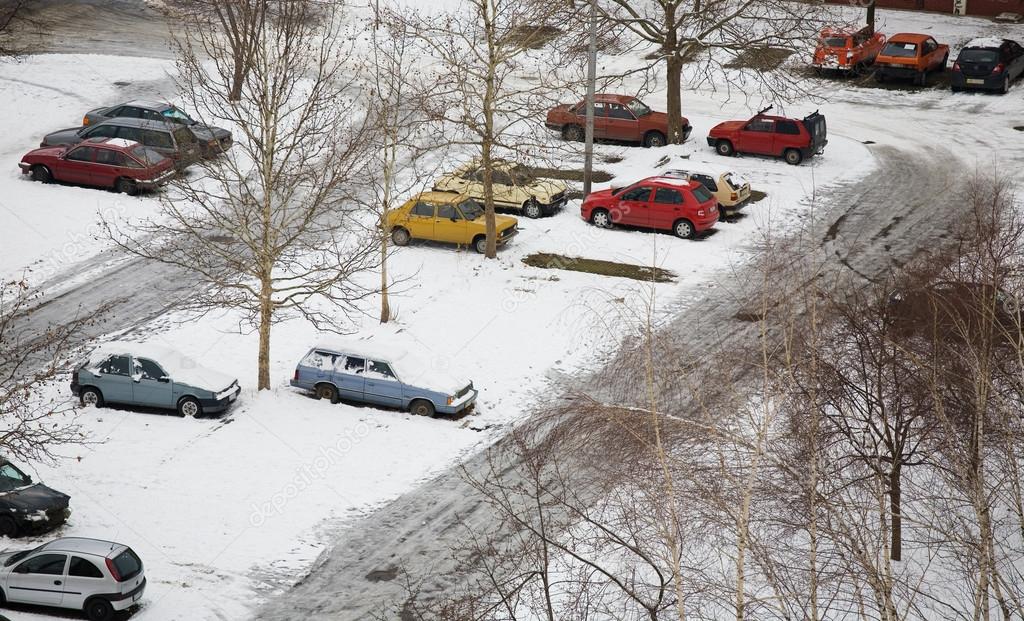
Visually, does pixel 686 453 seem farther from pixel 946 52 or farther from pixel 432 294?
pixel 946 52

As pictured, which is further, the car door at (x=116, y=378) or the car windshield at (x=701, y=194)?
the car windshield at (x=701, y=194)

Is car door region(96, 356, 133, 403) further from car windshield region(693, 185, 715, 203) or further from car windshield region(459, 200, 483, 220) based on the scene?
car windshield region(693, 185, 715, 203)

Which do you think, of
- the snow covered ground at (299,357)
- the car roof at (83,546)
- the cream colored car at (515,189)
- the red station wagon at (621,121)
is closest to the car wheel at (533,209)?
the cream colored car at (515,189)

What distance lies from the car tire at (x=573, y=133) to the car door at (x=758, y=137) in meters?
5.21

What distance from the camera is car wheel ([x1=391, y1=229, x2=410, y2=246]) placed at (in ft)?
103

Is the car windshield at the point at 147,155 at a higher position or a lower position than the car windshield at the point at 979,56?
lower

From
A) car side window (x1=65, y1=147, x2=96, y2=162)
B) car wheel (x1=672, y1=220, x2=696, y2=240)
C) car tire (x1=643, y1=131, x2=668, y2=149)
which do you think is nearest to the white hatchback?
car wheel (x1=672, y1=220, x2=696, y2=240)

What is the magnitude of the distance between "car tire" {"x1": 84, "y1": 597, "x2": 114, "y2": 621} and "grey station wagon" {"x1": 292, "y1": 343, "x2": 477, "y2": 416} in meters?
7.35

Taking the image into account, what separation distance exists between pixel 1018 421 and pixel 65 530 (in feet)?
50.6

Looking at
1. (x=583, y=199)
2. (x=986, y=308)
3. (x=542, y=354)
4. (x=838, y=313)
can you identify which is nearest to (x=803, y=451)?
(x=986, y=308)

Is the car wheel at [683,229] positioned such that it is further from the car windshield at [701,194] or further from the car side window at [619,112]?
the car side window at [619,112]

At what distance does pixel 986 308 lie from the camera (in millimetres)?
13250

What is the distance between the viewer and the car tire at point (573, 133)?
124 ft

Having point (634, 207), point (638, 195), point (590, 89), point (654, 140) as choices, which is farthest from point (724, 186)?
point (654, 140)
